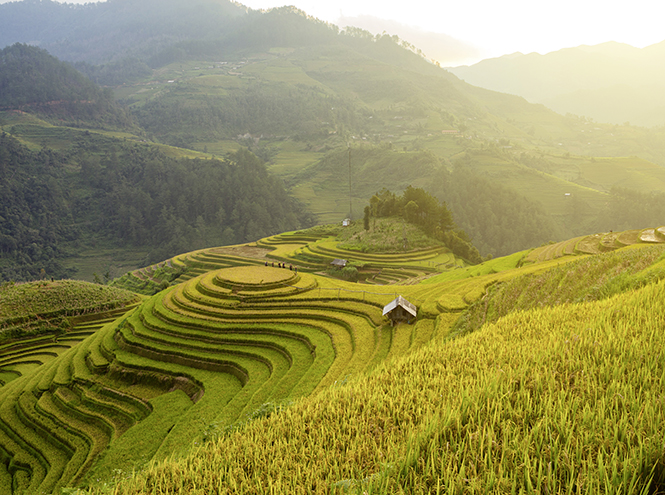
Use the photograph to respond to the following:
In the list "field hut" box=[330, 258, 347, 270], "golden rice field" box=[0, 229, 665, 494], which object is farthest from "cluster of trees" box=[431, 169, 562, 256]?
"golden rice field" box=[0, 229, 665, 494]

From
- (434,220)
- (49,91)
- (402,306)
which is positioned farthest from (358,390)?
(49,91)

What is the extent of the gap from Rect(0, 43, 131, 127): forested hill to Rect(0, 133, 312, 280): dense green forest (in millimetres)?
43565

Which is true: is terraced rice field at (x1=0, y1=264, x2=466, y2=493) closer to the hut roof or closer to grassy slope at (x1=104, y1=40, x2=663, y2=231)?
the hut roof

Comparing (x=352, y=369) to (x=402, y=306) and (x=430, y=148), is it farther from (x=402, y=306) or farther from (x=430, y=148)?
(x=430, y=148)

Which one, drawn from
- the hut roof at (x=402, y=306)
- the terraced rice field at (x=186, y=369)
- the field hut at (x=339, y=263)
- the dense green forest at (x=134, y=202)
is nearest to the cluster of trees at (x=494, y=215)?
the dense green forest at (x=134, y=202)

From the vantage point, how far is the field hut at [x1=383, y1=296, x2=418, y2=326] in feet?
52.9

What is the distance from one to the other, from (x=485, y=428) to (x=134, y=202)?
119 metres

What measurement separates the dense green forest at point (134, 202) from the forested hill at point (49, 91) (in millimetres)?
43565

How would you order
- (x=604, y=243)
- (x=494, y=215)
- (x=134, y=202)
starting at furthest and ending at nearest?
Answer: (x=134, y=202), (x=494, y=215), (x=604, y=243)

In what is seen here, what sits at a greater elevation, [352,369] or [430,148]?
[430,148]

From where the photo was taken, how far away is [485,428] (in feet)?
11.0

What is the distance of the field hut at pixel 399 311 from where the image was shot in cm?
1611

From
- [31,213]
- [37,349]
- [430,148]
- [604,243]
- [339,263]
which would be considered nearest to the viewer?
[604,243]

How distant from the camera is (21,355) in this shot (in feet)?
75.7
